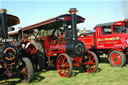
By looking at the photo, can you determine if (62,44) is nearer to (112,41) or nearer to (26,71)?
(26,71)

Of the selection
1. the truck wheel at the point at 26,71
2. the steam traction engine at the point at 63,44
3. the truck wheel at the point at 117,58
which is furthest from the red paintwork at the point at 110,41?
the truck wheel at the point at 26,71

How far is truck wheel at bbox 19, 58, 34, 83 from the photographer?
13.6ft

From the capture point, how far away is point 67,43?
5.21 meters

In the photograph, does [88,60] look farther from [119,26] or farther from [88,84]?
[119,26]

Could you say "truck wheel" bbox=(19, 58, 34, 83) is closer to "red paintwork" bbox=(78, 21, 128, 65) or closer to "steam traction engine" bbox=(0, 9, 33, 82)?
"steam traction engine" bbox=(0, 9, 33, 82)

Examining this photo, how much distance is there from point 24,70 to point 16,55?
1.76 feet

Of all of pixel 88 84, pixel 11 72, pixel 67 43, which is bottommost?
pixel 88 84

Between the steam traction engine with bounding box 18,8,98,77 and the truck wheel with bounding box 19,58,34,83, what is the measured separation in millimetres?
1208

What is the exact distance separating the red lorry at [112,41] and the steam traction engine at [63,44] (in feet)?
4.22

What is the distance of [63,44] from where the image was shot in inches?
212

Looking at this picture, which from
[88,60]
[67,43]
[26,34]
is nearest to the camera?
[67,43]

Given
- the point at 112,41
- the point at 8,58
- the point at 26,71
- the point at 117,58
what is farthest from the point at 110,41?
the point at 8,58

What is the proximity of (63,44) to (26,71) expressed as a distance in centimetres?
175

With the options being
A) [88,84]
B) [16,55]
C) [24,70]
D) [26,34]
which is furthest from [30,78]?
[26,34]
